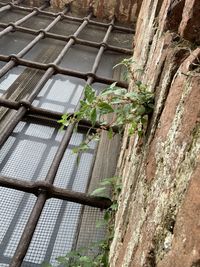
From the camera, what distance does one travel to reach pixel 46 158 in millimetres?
1897

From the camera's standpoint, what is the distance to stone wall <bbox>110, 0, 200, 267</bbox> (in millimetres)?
494

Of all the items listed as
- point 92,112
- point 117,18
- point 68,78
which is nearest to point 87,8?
point 117,18

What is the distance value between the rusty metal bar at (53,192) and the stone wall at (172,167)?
1.72 feet

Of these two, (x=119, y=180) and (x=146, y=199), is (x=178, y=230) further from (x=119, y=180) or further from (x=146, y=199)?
(x=119, y=180)

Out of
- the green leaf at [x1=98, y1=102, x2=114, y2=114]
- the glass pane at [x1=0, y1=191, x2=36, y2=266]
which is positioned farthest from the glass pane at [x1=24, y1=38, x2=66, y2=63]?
the green leaf at [x1=98, y1=102, x2=114, y2=114]

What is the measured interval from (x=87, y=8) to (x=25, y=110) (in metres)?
2.44

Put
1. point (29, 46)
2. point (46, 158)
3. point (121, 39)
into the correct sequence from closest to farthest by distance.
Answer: point (46, 158), point (29, 46), point (121, 39)

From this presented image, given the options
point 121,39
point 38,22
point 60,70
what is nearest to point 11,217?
point 60,70

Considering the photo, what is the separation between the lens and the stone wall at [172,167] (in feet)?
1.62

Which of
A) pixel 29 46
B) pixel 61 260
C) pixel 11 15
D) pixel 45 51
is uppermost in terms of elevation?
pixel 11 15

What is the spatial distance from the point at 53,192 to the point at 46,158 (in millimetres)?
417

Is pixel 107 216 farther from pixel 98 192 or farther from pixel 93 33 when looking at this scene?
pixel 93 33

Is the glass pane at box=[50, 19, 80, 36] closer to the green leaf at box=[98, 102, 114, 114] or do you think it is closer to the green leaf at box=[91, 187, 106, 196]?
the green leaf at box=[91, 187, 106, 196]

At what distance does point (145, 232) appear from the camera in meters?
0.69
